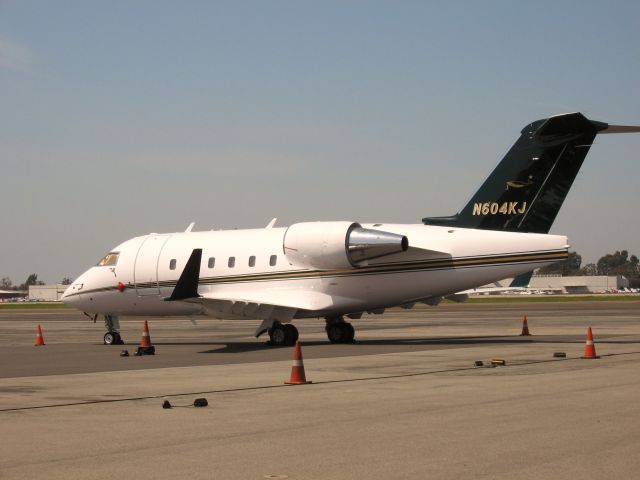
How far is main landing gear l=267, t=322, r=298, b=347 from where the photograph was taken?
28.2m

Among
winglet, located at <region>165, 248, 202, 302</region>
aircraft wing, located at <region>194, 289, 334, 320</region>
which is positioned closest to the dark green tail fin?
aircraft wing, located at <region>194, 289, 334, 320</region>

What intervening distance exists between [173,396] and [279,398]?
1.63m

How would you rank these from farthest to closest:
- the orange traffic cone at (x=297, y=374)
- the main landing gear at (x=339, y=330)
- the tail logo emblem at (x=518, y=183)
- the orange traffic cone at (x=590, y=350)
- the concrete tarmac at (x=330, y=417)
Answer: the main landing gear at (x=339, y=330)
the tail logo emblem at (x=518, y=183)
the orange traffic cone at (x=590, y=350)
the orange traffic cone at (x=297, y=374)
the concrete tarmac at (x=330, y=417)

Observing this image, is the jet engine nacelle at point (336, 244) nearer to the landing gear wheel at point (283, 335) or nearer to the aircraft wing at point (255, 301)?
the aircraft wing at point (255, 301)

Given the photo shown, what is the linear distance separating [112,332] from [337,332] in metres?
7.50

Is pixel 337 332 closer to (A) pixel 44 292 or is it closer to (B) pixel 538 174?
(B) pixel 538 174

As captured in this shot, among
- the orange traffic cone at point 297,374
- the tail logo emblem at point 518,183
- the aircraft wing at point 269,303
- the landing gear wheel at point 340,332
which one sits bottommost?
the orange traffic cone at point 297,374

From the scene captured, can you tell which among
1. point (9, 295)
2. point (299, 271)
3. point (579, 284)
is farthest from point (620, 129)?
point (9, 295)

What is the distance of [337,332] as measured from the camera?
29875 millimetres

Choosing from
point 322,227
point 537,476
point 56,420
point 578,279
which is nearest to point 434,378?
point 56,420

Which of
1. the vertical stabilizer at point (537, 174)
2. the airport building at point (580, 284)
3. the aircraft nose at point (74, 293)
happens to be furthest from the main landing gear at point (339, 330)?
the airport building at point (580, 284)

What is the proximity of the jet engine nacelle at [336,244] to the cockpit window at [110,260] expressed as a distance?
7.06 meters

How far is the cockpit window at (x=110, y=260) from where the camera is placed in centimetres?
3253

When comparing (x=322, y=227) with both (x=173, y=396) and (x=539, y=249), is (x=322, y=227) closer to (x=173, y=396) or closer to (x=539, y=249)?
(x=539, y=249)
